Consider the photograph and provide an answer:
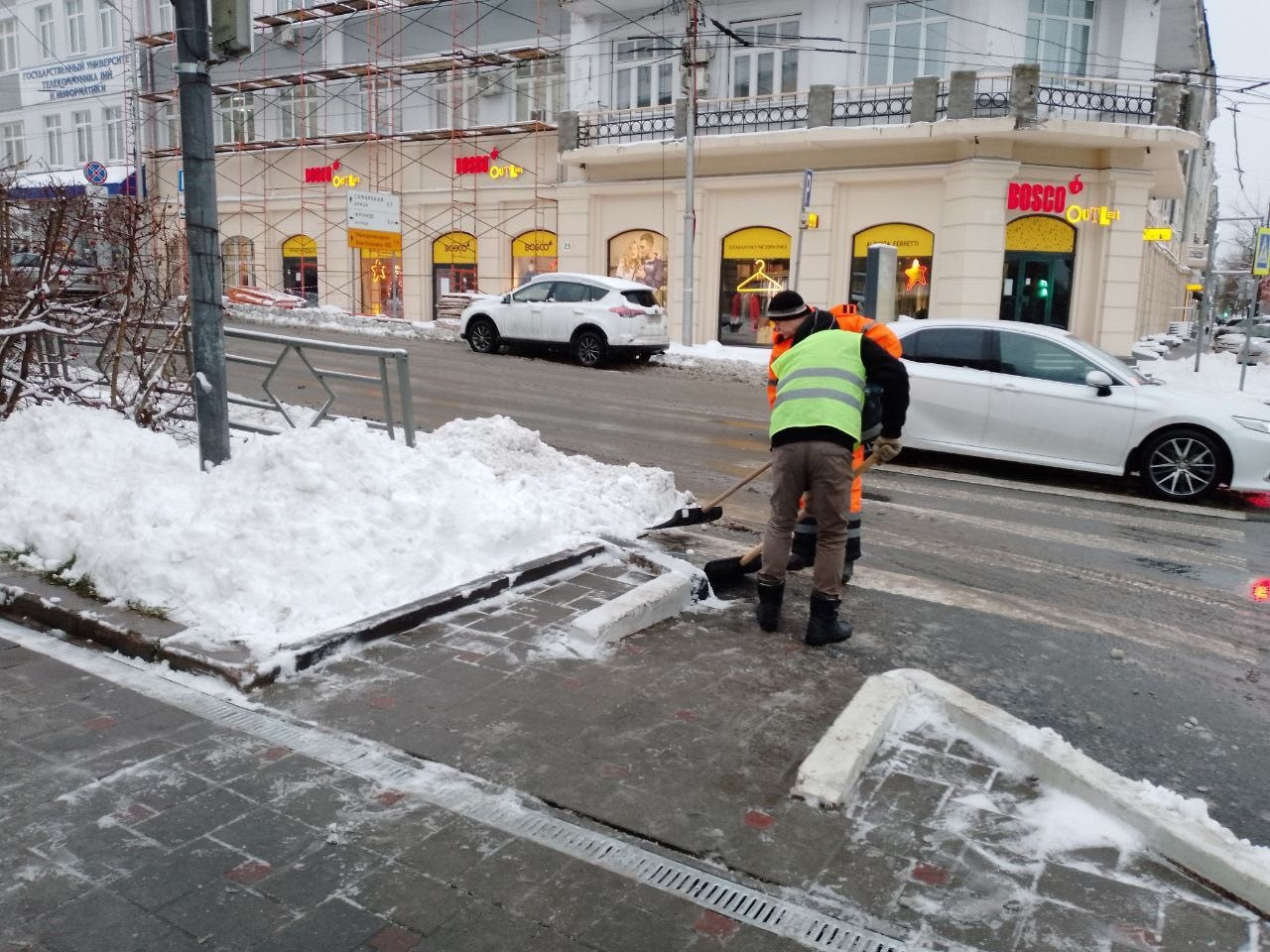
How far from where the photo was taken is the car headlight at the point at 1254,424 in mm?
9398

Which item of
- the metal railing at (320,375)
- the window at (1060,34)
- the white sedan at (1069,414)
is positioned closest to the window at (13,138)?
the window at (1060,34)

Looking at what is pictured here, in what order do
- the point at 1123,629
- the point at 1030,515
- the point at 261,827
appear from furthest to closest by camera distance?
the point at 1030,515
the point at 1123,629
the point at 261,827

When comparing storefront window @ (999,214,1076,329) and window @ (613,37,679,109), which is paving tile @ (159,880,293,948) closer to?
storefront window @ (999,214,1076,329)

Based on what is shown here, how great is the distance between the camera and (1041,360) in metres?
10.2

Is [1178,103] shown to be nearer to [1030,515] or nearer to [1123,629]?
[1030,515]

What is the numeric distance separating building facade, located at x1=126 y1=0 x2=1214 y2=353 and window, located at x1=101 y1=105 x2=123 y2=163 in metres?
4.81

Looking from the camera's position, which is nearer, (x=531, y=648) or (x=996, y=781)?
(x=996, y=781)

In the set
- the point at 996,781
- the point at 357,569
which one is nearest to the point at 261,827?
the point at 357,569

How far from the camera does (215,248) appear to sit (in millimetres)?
6191

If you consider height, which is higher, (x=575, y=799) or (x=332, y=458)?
(x=332, y=458)

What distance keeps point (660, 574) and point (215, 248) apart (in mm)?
3336

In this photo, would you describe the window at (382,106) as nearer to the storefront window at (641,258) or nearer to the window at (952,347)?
the storefront window at (641,258)

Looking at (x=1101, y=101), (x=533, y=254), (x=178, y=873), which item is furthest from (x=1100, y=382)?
(x=533, y=254)

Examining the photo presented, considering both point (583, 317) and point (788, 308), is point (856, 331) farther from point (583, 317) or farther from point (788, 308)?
point (583, 317)
